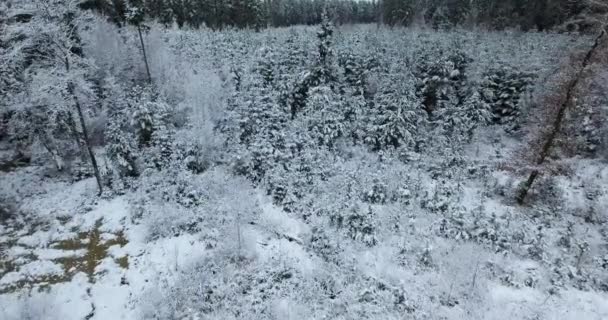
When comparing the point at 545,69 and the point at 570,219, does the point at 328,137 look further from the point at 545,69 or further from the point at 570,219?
the point at 545,69

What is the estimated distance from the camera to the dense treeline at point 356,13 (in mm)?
38375

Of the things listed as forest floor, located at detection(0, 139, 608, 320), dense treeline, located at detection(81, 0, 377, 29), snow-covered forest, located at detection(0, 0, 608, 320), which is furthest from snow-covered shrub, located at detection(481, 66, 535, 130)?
dense treeline, located at detection(81, 0, 377, 29)

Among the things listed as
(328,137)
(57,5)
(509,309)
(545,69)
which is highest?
(57,5)

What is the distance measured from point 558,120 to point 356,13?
67.5m

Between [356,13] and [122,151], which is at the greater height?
[356,13]

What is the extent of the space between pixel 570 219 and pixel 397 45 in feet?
71.4

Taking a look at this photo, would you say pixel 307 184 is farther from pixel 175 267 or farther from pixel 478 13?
pixel 478 13

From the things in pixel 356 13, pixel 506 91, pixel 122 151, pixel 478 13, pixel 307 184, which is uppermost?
pixel 356 13

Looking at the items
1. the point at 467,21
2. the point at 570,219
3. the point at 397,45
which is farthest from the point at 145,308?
the point at 467,21

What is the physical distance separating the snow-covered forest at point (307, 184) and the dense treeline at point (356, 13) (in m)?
10.8

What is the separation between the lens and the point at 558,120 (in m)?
15.4

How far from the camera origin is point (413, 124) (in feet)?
75.7

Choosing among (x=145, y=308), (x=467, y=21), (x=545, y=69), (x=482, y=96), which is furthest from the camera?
(x=467, y=21)

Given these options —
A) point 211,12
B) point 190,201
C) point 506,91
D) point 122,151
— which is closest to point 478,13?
point 506,91
